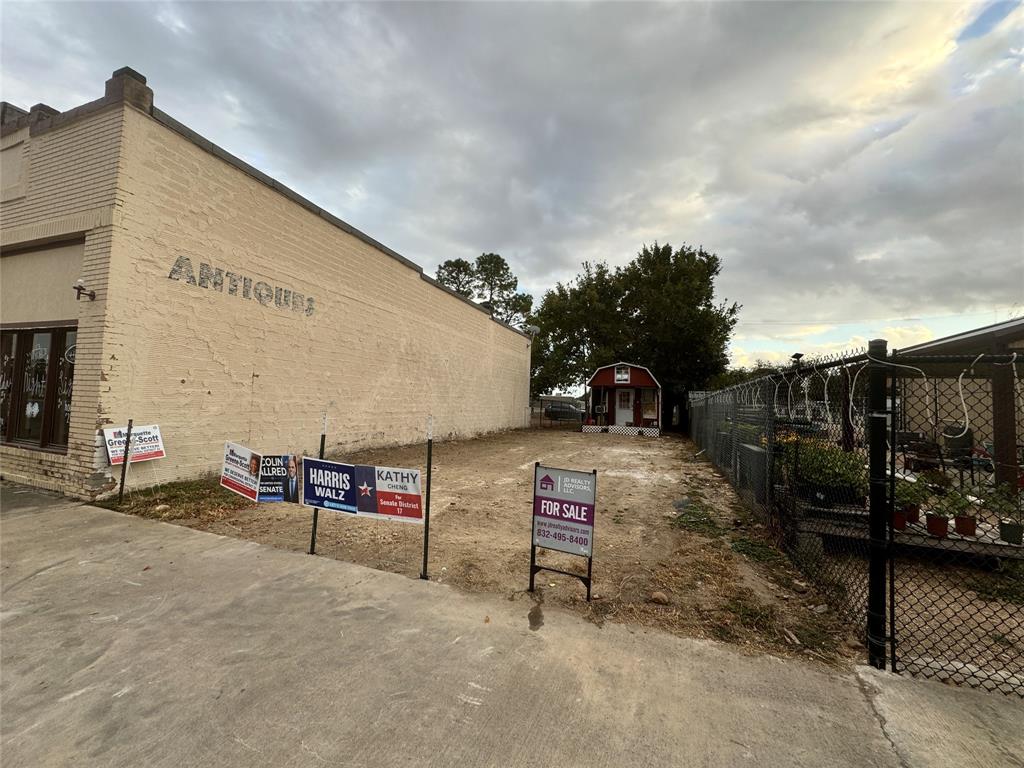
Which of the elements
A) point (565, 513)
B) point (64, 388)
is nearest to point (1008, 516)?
point (565, 513)

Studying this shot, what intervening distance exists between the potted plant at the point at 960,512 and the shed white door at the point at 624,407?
2125 centimetres

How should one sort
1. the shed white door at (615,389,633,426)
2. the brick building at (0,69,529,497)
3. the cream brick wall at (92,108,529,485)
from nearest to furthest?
1. the brick building at (0,69,529,497)
2. the cream brick wall at (92,108,529,485)
3. the shed white door at (615,389,633,426)

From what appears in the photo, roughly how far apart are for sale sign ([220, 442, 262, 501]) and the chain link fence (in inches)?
219

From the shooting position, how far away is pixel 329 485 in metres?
4.44

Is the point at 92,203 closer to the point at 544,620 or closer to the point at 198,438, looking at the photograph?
the point at 198,438

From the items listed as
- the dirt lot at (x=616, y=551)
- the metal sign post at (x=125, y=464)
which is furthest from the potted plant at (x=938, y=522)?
the metal sign post at (x=125, y=464)

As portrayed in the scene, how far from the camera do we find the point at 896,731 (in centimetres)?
228

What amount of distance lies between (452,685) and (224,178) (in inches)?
373

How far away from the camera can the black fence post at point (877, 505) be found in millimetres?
2869

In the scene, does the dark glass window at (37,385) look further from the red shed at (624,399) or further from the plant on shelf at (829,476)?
the red shed at (624,399)

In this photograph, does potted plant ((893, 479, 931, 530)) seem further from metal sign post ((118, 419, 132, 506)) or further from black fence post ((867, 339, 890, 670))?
metal sign post ((118, 419, 132, 506))

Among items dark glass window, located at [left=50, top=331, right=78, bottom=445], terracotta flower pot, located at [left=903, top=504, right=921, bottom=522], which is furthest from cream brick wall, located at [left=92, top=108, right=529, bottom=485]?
terracotta flower pot, located at [left=903, top=504, right=921, bottom=522]

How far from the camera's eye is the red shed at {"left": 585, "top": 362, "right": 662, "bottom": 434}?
953 inches

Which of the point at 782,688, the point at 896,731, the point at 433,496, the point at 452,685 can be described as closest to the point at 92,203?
the point at 433,496
